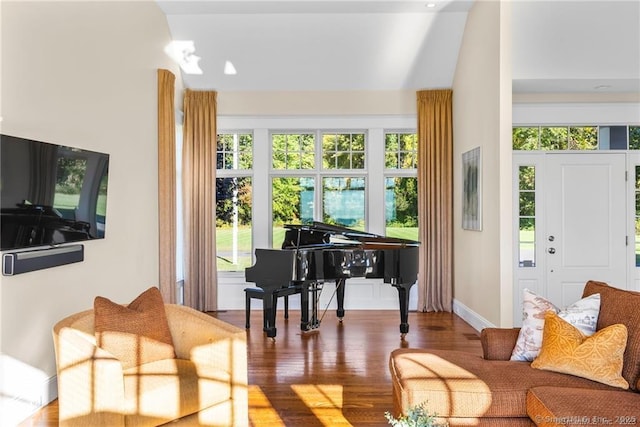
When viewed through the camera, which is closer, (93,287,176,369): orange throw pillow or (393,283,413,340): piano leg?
(93,287,176,369): orange throw pillow

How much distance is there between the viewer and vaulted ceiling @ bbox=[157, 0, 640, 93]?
5.25 meters

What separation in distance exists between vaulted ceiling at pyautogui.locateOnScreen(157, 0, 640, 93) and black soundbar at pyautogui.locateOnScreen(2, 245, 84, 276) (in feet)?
10.6

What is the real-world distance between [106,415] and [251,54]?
5.02 meters

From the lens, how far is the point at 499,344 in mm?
3221

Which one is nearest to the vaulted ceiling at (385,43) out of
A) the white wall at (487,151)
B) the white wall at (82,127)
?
the white wall at (487,151)

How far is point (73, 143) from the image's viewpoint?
3910mm

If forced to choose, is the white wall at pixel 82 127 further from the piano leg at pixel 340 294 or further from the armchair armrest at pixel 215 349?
the piano leg at pixel 340 294

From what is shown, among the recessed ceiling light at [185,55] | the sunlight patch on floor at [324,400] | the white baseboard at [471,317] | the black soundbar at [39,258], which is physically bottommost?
the sunlight patch on floor at [324,400]

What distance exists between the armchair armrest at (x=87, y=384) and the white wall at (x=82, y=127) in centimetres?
82

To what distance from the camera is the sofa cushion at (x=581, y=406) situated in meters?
2.28

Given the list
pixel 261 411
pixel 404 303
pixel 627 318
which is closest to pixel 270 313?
pixel 404 303

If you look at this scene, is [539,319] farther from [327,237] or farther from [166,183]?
[166,183]

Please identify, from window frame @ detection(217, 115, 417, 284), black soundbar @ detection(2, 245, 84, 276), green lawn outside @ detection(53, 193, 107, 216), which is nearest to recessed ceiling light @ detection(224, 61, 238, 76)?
window frame @ detection(217, 115, 417, 284)

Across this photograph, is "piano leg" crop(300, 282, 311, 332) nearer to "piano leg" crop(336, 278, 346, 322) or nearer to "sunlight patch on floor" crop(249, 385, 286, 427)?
"piano leg" crop(336, 278, 346, 322)
